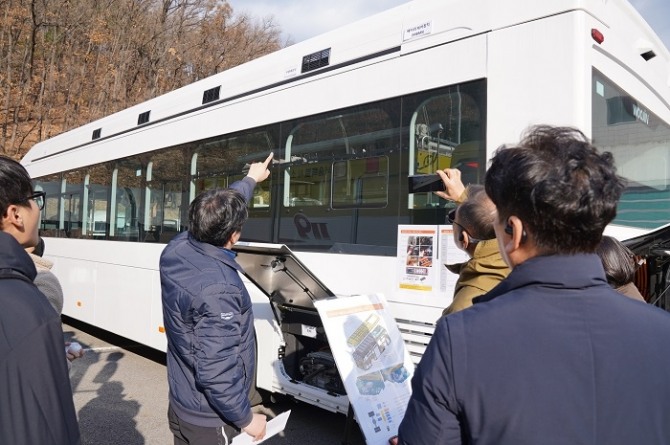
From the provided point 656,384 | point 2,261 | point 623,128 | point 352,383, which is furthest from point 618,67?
point 2,261

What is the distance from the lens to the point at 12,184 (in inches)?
70.0

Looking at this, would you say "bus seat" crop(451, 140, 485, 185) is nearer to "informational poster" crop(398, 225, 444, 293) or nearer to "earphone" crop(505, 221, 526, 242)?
"informational poster" crop(398, 225, 444, 293)

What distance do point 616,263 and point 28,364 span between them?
2374mm

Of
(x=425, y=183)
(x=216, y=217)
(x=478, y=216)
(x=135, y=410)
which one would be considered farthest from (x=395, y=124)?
(x=135, y=410)

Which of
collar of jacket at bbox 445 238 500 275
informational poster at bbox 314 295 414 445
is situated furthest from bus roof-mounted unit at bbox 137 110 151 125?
collar of jacket at bbox 445 238 500 275

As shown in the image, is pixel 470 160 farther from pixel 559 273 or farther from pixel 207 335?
pixel 559 273

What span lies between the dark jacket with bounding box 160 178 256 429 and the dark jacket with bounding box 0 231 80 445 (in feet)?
2.67

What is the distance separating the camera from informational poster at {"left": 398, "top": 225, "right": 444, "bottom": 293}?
3682mm

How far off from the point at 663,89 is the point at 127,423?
A: 570 cm

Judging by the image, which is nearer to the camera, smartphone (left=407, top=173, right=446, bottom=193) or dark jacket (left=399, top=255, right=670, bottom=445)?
dark jacket (left=399, top=255, right=670, bottom=445)

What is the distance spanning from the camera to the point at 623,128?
3.77m

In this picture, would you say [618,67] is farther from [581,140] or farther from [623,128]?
[581,140]

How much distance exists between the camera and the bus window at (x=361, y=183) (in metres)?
4.21

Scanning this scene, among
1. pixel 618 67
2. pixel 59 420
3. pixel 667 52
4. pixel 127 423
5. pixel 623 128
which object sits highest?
pixel 667 52
